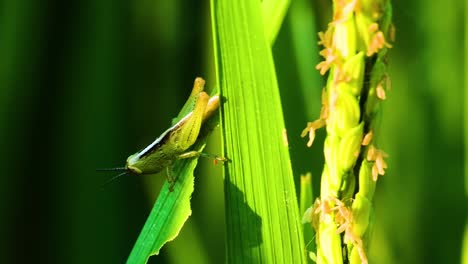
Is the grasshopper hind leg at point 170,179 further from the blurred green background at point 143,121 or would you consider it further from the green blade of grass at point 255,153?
the blurred green background at point 143,121

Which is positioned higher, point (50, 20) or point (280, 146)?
point (50, 20)

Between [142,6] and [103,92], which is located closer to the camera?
[103,92]

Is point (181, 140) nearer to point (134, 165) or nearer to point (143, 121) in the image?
point (134, 165)

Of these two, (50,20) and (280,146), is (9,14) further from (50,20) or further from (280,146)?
(280,146)

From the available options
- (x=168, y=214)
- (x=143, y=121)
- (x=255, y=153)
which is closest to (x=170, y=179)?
(x=168, y=214)

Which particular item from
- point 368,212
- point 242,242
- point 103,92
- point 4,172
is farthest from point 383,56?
point 4,172

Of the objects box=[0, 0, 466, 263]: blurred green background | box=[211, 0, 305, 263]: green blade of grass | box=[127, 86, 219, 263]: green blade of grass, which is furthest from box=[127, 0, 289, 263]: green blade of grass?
box=[0, 0, 466, 263]: blurred green background
